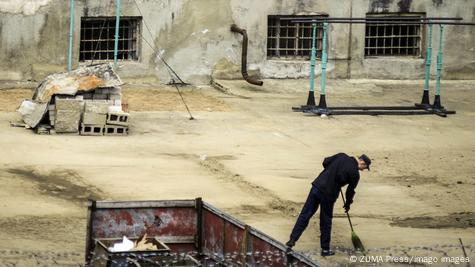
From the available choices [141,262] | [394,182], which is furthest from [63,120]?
[141,262]

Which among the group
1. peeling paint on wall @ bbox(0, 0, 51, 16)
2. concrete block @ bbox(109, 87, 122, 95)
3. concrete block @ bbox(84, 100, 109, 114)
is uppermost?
peeling paint on wall @ bbox(0, 0, 51, 16)

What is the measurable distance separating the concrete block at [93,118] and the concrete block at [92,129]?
0.20 ft

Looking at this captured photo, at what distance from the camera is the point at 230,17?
2800cm

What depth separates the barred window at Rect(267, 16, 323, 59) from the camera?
28.7 meters

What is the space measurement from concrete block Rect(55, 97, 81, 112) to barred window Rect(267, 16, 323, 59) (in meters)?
7.49

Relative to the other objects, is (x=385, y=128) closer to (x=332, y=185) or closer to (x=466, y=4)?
(x=466, y=4)

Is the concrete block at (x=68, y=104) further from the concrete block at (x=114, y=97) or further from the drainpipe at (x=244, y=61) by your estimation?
the drainpipe at (x=244, y=61)

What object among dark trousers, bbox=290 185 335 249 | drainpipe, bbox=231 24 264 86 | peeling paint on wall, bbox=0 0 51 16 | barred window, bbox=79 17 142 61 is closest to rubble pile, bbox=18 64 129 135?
peeling paint on wall, bbox=0 0 51 16

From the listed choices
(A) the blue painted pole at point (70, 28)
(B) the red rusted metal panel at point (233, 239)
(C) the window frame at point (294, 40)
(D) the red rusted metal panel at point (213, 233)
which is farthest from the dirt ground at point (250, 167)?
(B) the red rusted metal panel at point (233, 239)

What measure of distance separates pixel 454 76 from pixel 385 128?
5813 mm

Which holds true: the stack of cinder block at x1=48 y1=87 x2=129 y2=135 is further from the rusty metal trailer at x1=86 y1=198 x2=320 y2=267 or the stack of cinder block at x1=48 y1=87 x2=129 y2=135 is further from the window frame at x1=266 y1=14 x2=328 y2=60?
the rusty metal trailer at x1=86 y1=198 x2=320 y2=267

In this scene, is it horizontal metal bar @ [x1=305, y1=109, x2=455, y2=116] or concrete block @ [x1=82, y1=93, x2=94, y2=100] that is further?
horizontal metal bar @ [x1=305, y1=109, x2=455, y2=116]

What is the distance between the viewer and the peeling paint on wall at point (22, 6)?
2623 centimetres

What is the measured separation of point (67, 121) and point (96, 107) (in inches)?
24.3
